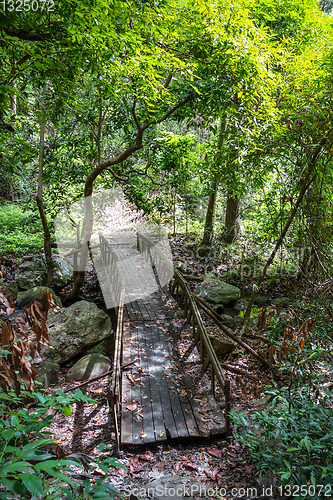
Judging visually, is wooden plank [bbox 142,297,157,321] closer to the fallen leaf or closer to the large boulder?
the large boulder

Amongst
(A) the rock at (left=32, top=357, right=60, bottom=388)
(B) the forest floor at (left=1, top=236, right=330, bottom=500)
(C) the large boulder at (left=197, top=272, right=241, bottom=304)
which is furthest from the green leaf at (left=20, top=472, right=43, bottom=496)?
(C) the large boulder at (left=197, top=272, right=241, bottom=304)

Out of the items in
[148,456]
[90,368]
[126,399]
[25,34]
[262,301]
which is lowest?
[90,368]

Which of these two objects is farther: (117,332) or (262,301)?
(262,301)

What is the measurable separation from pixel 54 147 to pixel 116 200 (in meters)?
12.8

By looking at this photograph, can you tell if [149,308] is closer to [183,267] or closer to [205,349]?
[205,349]

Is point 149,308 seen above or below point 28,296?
above

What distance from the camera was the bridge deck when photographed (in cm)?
415

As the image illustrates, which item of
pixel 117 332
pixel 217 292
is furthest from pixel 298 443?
pixel 217 292

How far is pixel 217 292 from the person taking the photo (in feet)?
33.4

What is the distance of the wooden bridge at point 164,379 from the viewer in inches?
163

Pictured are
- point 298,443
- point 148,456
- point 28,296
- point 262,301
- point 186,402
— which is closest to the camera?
point 298,443

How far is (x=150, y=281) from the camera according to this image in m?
10.1

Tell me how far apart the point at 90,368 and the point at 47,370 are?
87cm

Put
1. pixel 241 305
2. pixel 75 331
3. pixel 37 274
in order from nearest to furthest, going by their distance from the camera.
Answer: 1. pixel 75 331
2. pixel 241 305
3. pixel 37 274
